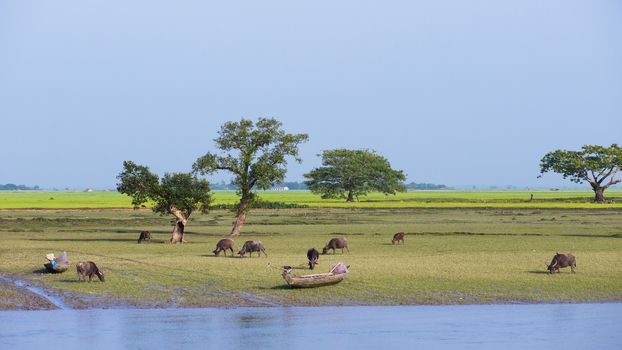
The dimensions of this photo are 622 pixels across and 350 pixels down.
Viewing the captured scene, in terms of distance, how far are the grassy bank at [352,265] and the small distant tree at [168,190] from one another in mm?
1662

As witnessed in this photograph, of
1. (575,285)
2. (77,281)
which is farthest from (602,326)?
(77,281)

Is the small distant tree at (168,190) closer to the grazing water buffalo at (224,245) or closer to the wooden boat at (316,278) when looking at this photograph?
the grazing water buffalo at (224,245)

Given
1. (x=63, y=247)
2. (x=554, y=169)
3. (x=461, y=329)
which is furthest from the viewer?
(x=554, y=169)

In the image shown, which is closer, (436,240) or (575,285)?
(575,285)

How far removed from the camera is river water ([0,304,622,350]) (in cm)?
2142

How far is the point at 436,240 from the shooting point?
48.2 meters

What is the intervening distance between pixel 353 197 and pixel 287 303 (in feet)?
367

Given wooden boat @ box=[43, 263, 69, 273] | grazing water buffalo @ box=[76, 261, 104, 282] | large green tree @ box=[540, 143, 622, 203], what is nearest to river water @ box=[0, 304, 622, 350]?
grazing water buffalo @ box=[76, 261, 104, 282]

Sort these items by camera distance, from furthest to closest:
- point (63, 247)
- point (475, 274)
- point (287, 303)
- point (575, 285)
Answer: point (63, 247), point (475, 274), point (575, 285), point (287, 303)

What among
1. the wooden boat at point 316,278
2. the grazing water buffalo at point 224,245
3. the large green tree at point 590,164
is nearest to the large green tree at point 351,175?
the large green tree at point 590,164

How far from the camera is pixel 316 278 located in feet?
89.2

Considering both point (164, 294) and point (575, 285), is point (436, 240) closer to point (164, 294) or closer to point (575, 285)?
point (575, 285)

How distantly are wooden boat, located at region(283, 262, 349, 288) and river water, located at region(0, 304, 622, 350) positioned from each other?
1299 millimetres

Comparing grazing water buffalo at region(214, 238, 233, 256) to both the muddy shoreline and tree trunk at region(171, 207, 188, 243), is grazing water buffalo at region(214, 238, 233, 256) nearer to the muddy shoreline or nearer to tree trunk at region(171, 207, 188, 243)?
tree trunk at region(171, 207, 188, 243)
